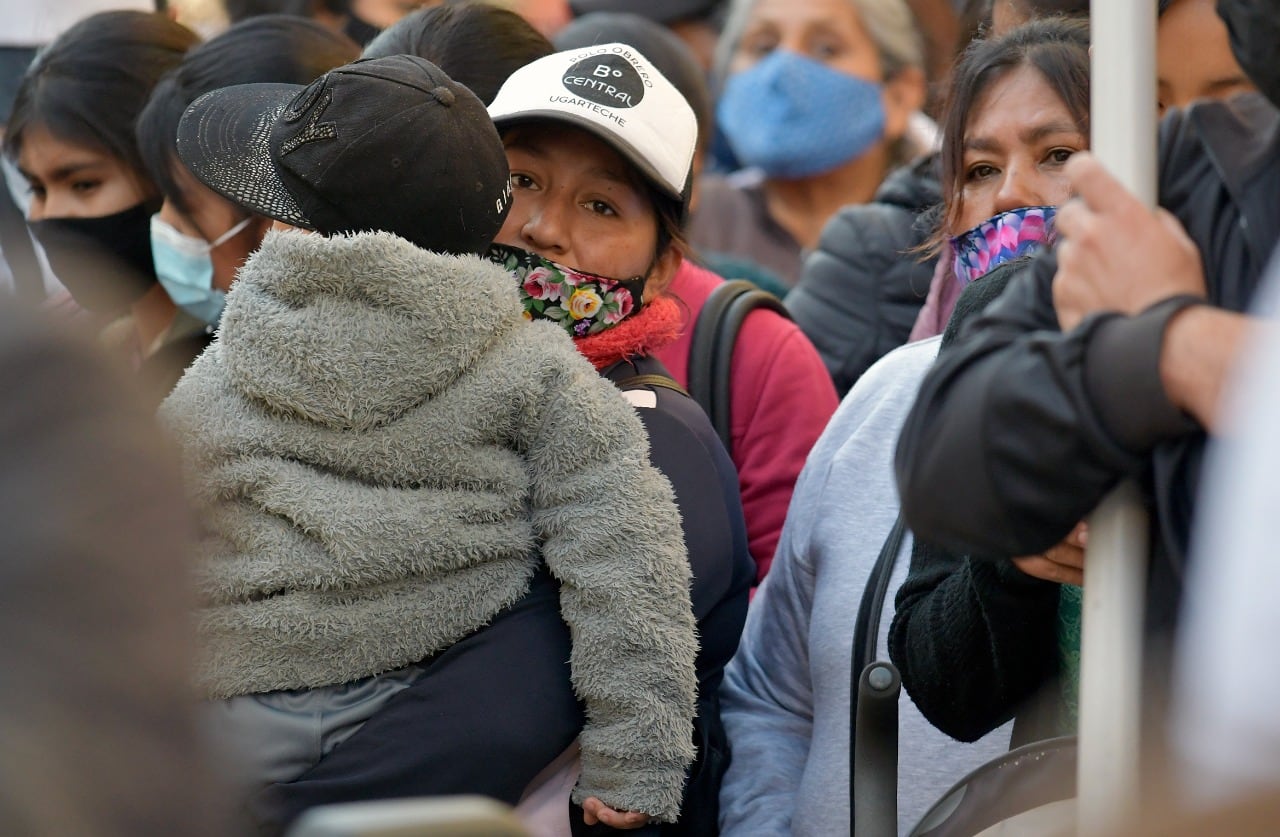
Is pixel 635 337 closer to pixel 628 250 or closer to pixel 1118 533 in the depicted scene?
pixel 628 250

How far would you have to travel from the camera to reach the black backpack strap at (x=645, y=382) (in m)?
2.54

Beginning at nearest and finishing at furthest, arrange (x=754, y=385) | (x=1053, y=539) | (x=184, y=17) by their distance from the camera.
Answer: (x=1053, y=539), (x=754, y=385), (x=184, y=17)

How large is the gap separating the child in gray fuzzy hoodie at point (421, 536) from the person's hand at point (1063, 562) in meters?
0.57

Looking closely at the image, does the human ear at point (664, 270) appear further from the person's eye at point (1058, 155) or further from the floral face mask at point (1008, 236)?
the person's eye at point (1058, 155)

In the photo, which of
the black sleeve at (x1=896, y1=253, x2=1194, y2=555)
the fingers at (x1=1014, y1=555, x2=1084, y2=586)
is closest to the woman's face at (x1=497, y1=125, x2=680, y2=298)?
the fingers at (x1=1014, y1=555, x2=1084, y2=586)

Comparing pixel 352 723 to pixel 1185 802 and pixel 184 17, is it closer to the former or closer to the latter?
pixel 1185 802

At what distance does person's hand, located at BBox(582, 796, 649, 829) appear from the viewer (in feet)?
7.25

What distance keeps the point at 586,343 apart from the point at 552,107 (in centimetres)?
42

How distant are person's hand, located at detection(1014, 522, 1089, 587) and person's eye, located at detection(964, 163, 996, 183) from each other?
3.83 feet

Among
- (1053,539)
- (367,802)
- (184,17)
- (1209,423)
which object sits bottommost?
(184,17)

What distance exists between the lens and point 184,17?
4.95m

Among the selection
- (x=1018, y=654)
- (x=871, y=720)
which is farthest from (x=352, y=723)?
(x=1018, y=654)

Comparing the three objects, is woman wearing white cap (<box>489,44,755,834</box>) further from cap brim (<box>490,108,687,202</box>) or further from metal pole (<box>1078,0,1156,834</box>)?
A: metal pole (<box>1078,0,1156,834</box>)

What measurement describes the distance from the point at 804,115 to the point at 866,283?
1850 millimetres
